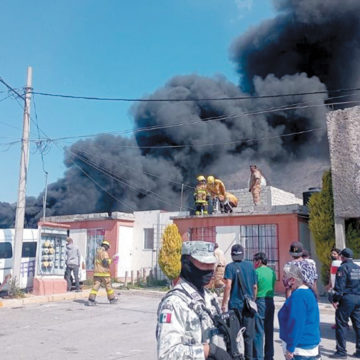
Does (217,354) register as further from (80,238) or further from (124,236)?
(80,238)

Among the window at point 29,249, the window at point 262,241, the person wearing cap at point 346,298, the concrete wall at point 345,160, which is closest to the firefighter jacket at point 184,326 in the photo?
the person wearing cap at point 346,298

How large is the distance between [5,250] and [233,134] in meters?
27.0

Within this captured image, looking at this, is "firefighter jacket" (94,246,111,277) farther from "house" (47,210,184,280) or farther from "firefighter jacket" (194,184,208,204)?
"house" (47,210,184,280)

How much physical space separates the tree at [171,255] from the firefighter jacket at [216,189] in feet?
7.22

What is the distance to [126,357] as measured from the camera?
527 centimetres

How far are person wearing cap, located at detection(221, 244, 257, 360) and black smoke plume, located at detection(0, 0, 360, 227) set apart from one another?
26573mm

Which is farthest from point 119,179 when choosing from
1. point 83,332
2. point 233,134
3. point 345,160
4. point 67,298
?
point 83,332

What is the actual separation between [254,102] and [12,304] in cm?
2977

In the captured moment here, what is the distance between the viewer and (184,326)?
1999mm

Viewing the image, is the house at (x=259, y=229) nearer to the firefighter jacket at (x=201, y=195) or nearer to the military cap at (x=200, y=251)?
the firefighter jacket at (x=201, y=195)

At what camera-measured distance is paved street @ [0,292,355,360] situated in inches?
218

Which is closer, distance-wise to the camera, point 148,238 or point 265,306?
point 265,306

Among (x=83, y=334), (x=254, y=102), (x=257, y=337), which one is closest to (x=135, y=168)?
(x=254, y=102)

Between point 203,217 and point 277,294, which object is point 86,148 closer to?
point 203,217
